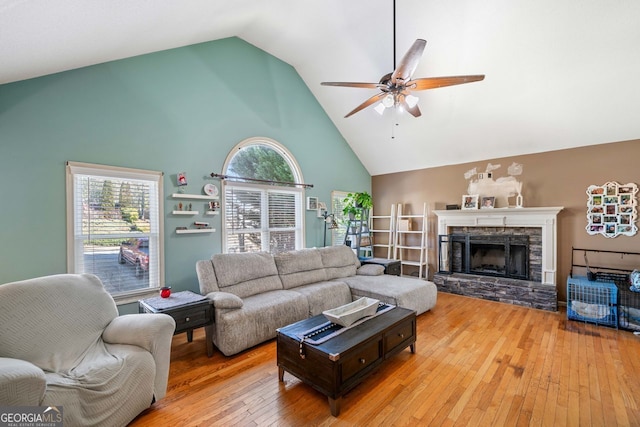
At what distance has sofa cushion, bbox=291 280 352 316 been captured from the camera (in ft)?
11.6

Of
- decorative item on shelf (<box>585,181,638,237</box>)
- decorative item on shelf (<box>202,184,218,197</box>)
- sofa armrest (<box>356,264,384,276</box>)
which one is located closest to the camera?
decorative item on shelf (<box>202,184,218,197</box>)

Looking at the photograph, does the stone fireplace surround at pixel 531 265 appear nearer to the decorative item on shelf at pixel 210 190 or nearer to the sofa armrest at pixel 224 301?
the sofa armrest at pixel 224 301

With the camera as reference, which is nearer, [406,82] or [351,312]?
[351,312]

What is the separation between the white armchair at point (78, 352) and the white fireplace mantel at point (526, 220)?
5.03 metres

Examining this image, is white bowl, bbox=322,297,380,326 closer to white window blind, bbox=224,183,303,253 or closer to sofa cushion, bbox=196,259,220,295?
sofa cushion, bbox=196,259,220,295

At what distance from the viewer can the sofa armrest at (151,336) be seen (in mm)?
1966

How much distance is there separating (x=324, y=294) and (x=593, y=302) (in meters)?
3.61

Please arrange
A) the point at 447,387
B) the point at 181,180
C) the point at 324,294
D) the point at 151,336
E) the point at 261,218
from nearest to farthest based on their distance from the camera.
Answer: the point at 151,336, the point at 447,387, the point at 181,180, the point at 324,294, the point at 261,218

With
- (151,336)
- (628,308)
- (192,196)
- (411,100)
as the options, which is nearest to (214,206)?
(192,196)

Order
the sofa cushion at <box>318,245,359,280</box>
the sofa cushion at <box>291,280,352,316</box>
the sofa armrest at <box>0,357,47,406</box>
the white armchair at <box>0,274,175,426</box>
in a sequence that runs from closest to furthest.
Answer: the sofa armrest at <box>0,357,47,406</box>, the white armchair at <box>0,274,175,426</box>, the sofa cushion at <box>291,280,352,316</box>, the sofa cushion at <box>318,245,359,280</box>

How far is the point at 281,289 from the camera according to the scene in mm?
3729

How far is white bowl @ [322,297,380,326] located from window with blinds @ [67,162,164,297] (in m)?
2.21

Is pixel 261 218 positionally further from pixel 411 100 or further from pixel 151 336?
pixel 411 100

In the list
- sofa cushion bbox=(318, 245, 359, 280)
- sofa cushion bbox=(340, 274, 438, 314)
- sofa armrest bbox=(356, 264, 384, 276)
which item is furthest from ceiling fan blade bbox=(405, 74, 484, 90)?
sofa armrest bbox=(356, 264, 384, 276)
